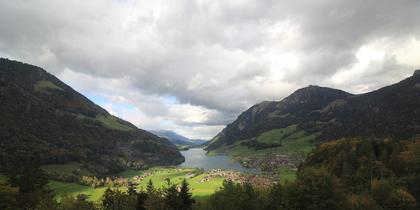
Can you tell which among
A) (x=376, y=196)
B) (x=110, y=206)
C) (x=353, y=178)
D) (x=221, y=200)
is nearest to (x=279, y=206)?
(x=221, y=200)

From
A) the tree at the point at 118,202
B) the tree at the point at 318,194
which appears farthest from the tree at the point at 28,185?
the tree at the point at 318,194

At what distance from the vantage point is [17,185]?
10525 cm

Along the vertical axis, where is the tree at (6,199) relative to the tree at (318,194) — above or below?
above

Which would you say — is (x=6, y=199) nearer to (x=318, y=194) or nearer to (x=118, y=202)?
(x=118, y=202)

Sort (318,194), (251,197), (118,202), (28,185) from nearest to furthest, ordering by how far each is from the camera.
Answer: (318,194) → (251,197) → (28,185) → (118,202)

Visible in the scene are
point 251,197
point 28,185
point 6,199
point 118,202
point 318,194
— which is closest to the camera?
point 6,199

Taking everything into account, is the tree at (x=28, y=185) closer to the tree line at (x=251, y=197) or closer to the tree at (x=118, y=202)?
the tree line at (x=251, y=197)

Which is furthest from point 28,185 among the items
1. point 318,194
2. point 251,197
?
point 318,194

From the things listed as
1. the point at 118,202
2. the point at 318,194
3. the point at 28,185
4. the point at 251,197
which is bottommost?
the point at 251,197

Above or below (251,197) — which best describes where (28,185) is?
above

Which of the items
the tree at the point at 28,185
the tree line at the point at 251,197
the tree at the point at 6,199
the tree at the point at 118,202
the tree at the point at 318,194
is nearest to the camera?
the tree at the point at 6,199

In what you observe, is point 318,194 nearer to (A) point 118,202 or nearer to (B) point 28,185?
(A) point 118,202

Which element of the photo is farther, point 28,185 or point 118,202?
point 118,202

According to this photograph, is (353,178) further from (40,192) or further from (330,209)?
(40,192)
